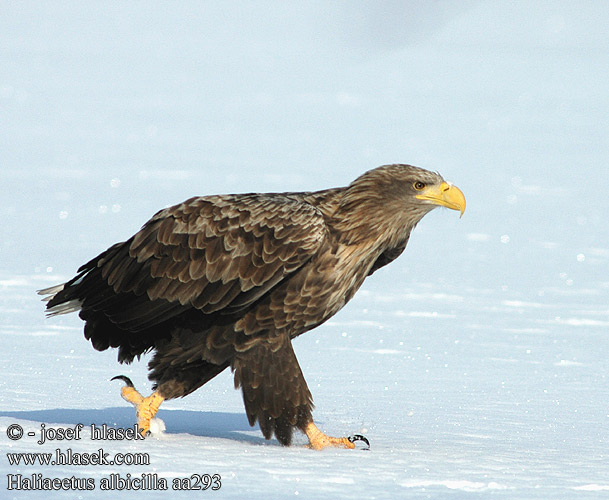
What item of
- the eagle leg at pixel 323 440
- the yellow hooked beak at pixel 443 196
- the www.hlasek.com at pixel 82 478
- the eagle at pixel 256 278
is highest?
the yellow hooked beak at pixel 443 196

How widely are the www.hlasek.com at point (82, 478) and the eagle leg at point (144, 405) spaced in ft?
2.20

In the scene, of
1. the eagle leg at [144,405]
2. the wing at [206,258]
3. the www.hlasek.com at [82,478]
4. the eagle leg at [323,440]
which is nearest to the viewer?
the www.hlasek.com at [82,478]

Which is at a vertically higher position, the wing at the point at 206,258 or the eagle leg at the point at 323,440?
the wing at the point at 206,258

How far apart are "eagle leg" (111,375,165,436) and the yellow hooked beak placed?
2100 millimetres

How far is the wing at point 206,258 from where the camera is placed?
276 inches

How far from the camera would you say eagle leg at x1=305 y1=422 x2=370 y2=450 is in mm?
7188

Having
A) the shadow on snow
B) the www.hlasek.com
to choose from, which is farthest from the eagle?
the www.hlasek.com

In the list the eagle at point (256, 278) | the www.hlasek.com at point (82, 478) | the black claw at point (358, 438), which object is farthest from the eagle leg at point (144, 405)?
the black claw at point (358, 438)

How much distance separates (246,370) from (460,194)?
172 cm

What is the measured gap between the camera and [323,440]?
7223mm

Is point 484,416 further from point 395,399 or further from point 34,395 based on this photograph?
point 34,395

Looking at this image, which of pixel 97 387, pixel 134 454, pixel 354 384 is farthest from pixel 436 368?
pixel 134 454

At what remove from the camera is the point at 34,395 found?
8375mm

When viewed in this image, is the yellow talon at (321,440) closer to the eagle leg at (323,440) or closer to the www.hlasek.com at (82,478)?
the eagle leg at (323,440)
